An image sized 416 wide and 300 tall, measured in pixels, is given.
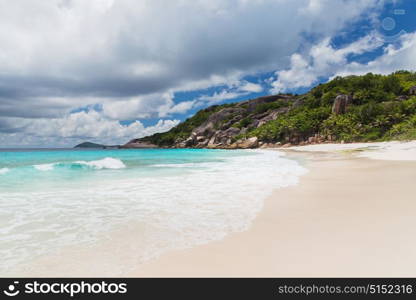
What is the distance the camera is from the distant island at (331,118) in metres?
50.8

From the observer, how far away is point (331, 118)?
5956 cm

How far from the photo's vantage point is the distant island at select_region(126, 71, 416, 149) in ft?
167

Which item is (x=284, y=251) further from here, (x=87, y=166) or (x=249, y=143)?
(x=249, y=143)

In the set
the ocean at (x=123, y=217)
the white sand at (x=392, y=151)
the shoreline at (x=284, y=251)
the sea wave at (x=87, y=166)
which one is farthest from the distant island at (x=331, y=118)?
the ocean at (x=123, y=217)

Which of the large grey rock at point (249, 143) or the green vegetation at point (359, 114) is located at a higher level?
the green vegetation at point (359, 114)

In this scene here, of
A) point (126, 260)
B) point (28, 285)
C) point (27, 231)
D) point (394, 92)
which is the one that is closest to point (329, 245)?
point (126, 260)

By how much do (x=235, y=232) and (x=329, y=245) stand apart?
1.39 metres

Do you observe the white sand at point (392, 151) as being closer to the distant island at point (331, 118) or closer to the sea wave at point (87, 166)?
the distant island at point (331, 118)

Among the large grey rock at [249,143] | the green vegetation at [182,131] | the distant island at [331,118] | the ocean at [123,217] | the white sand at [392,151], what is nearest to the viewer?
the ocean at [123,217]

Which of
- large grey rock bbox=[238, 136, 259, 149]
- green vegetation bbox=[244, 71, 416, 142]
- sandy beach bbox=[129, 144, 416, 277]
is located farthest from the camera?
large grey rock bbox=[238, 136, 259, 149]

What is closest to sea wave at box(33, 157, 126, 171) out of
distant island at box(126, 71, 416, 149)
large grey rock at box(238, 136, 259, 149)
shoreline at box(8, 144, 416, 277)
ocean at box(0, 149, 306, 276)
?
ocean at box(0, 149, 306, 276)

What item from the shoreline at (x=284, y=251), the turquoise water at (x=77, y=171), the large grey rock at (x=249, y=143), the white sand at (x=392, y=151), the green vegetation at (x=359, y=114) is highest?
the green vegetation at (x=359, y=114)

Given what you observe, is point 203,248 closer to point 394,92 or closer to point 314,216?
point 314,216

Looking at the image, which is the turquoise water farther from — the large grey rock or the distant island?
the large grey rock
